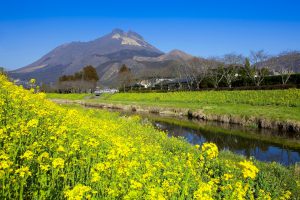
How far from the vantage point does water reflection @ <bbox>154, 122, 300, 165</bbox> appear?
18.2 m

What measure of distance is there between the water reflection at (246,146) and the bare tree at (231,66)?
121 feet

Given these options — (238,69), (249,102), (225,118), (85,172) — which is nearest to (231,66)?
(238,69)

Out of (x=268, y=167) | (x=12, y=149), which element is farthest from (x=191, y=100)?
(x=12, y=149)

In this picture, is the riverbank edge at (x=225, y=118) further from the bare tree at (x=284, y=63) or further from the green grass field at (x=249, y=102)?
the bare tree at (x=284, y=63)

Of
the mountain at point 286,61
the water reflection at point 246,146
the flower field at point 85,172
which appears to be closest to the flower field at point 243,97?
the water reflection at point 246,146

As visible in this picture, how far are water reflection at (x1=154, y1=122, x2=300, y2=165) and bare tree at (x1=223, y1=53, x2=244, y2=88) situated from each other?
121ft

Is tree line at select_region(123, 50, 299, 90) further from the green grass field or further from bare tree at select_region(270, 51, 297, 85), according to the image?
the green grass field

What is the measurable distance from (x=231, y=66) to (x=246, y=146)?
48.6 metres

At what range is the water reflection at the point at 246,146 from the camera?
18.2 meters

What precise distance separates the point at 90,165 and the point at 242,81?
196 ft

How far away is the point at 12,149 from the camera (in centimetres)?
580

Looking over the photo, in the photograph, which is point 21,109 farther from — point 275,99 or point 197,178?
point 275,99

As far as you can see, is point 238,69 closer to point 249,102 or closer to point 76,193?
point 249,102

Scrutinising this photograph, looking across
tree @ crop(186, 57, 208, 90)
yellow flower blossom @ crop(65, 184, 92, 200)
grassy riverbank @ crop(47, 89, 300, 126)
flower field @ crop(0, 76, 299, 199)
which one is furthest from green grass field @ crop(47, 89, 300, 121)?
yellow flower blossom @ crop(65, 184, 92, 200)
